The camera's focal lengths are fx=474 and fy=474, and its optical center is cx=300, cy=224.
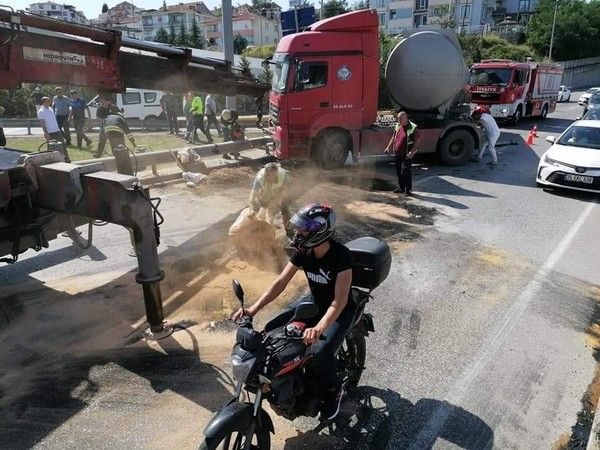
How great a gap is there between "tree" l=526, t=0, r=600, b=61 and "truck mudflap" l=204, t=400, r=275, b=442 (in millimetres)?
68994

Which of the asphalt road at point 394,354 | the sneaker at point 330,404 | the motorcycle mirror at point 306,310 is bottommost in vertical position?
the asphalt road at point 394,354

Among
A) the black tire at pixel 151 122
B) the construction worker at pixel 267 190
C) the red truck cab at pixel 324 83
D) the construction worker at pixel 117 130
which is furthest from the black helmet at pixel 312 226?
the black tire at pixel 151 122

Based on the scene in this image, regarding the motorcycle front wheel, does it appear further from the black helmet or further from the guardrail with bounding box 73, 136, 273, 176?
the guardrail with bounding box 73, 136, 273, 176

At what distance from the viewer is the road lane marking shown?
3732 mm

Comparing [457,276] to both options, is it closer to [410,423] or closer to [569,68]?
[410,423]

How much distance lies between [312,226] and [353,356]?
5.05 feet

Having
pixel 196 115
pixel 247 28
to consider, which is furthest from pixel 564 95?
pixel 247 28

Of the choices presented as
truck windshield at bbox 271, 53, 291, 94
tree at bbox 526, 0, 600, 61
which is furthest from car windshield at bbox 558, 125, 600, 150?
tree at bbox 526, 0, 600, 61

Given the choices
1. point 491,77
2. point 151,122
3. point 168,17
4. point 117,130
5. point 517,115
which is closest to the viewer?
point 117,130

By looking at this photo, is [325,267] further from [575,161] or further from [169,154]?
[575,161]

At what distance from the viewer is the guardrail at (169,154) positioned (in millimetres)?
10291

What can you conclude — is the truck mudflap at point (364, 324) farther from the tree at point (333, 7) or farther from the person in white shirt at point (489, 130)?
the tree at point (333, 7)

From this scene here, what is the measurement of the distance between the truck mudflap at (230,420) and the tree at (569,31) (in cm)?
6899

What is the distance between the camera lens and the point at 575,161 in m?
10.4
